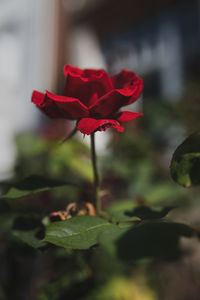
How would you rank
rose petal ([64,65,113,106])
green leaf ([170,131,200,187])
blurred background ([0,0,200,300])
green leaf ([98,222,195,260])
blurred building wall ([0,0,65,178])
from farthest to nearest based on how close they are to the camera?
blurred building wall ([0,0,65,178]), blurred background ([0,0,200,300]), rose petal ([64,65,113,106]), green leaf ([170,131,200,187]), green leaf ([98,222,195,260])

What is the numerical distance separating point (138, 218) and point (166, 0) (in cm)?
497

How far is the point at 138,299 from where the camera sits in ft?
4.65

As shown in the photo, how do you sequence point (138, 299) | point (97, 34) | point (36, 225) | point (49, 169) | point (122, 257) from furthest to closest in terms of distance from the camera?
point (97, 34)
point (138, 299)
point (49, 169)
point (36, 225)
point (122, 257)

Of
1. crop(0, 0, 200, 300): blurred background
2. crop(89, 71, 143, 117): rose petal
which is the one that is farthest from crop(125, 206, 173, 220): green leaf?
crop(0, 0, 200, 300): blurred background

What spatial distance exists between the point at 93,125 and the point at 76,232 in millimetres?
189

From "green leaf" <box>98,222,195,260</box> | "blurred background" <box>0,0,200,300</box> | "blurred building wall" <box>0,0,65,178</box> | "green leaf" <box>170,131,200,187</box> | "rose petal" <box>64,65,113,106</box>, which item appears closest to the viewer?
"green leaf" <box>98,222,195,260</box>

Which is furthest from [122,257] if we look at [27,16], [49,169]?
[27,16]

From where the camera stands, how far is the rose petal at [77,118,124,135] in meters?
0.52

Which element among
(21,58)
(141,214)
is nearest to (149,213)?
(141,214)

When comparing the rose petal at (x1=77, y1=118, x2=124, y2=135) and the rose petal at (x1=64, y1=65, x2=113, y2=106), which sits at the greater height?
the rose petal at (x1=64, y1=65, x2=113, y2=106)

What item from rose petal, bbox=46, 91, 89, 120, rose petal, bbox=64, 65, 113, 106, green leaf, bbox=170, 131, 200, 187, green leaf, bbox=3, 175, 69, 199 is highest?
rose petal, bbox=64, 65, 113, 106

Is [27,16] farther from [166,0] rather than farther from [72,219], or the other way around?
[72,219]

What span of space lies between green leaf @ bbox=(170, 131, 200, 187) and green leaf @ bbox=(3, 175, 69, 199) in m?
0.27

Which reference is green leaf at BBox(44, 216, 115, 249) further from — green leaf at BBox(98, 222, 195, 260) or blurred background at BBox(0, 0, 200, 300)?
blurred background at BBox(0, 0, 200, 300)
